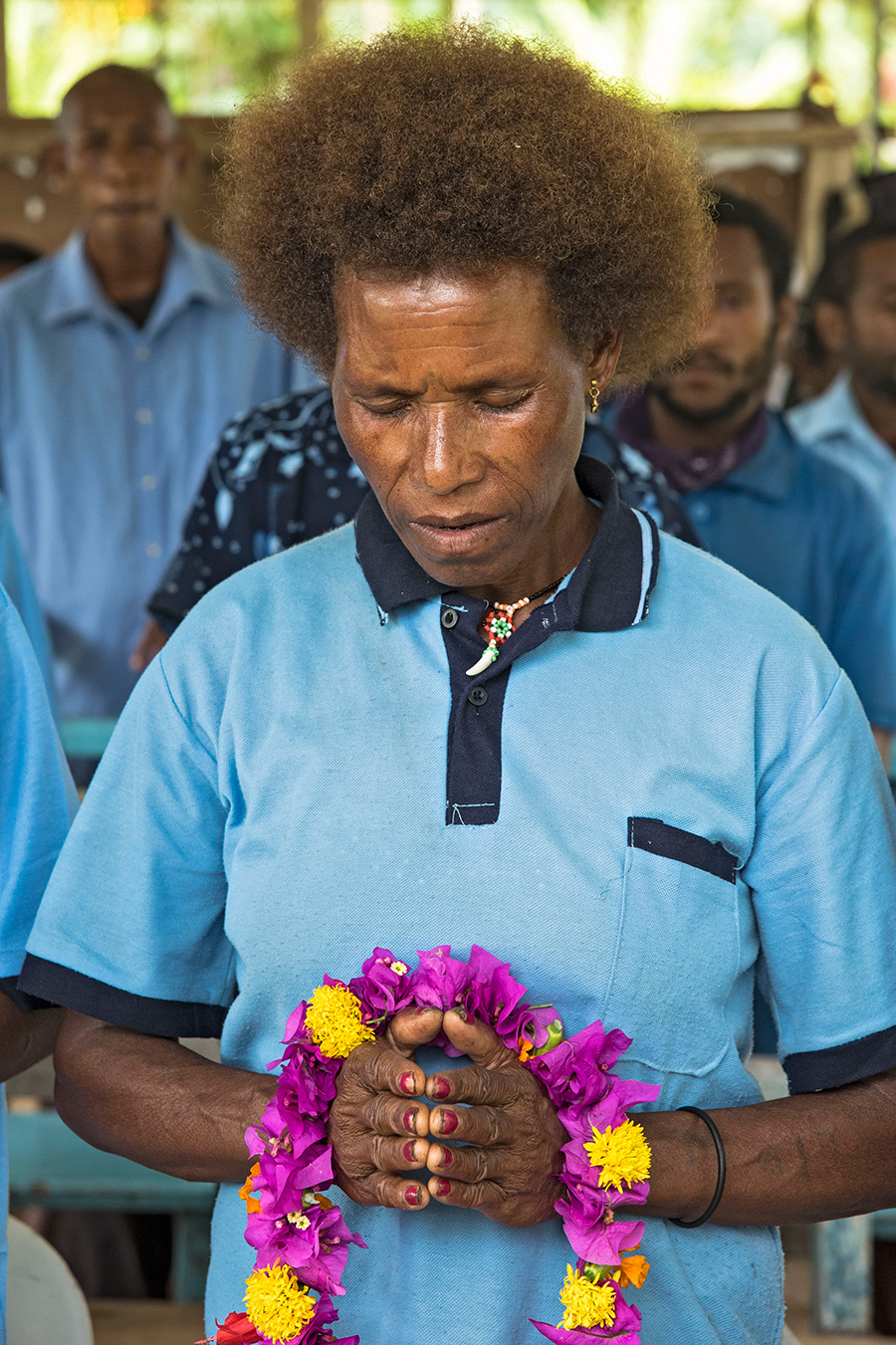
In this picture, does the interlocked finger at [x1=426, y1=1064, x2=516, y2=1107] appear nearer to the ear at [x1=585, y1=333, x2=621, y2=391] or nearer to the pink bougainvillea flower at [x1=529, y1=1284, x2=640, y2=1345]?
the pink bougainvillea flower at [x1=529, y1=1284, x2=640, y2=1345]

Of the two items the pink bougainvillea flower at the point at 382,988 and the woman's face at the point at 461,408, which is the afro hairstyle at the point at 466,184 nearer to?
the woman's face at the point at 461,408

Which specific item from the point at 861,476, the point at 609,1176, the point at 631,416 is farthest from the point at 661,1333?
the point at 861,476

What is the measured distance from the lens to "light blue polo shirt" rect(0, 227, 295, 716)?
4.19m

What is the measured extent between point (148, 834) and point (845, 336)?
367cm

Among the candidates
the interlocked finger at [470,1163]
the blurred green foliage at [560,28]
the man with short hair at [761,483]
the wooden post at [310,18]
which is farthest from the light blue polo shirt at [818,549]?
the wooden post at [310,18]

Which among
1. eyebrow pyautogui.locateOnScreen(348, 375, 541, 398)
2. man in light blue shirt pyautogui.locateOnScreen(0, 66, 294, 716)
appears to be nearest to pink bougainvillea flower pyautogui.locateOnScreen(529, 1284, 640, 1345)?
eyebrow pyautogui.locateOnScreen(348, 375, 541, 398)

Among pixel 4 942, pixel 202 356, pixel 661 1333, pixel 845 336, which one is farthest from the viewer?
pixel 845 336

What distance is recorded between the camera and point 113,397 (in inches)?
168

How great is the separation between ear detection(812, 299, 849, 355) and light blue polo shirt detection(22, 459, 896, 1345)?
331cm

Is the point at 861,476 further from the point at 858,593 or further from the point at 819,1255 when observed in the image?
the point at 819,1255

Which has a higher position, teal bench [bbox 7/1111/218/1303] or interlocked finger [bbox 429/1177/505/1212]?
interlocked finger [bbox 429/1177/505/1212]

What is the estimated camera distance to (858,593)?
364 cm

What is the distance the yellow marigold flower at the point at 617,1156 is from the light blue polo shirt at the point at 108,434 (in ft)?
9.72

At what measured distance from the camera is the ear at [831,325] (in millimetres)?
4680
